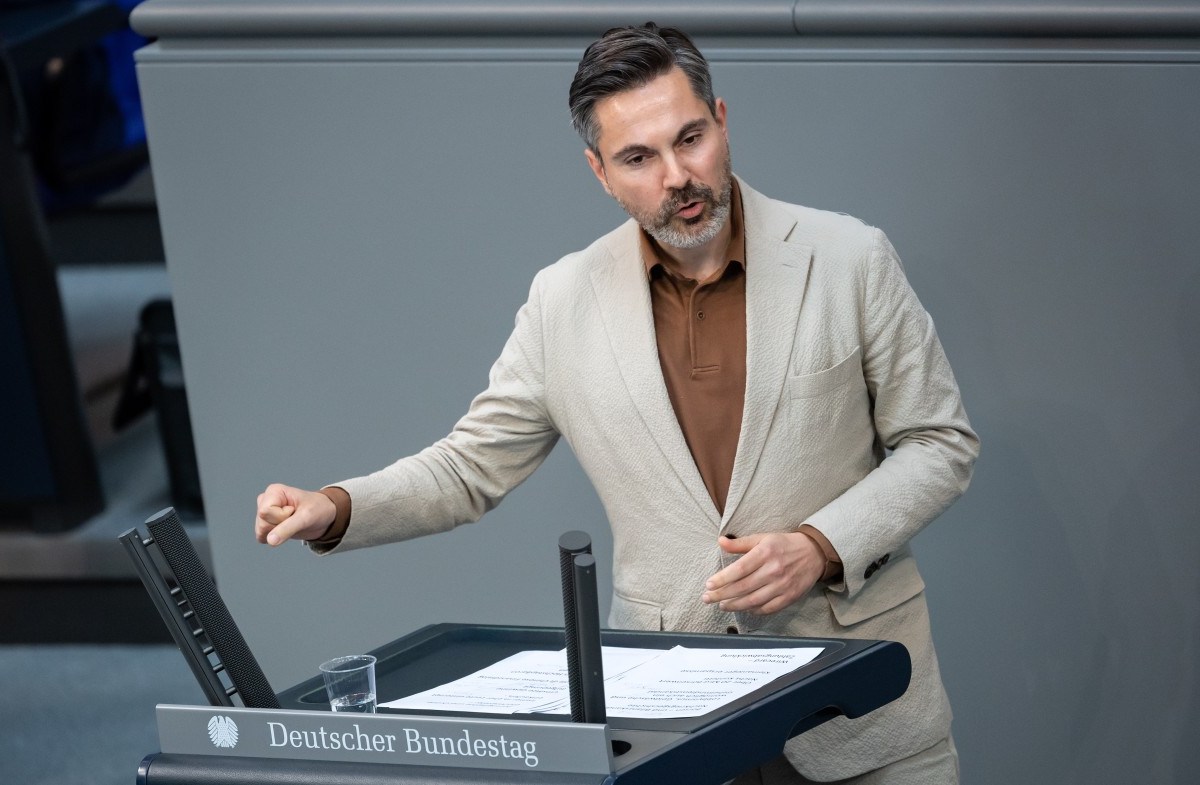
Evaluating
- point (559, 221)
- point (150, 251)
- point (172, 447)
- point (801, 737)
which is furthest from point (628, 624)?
point (150, 251)

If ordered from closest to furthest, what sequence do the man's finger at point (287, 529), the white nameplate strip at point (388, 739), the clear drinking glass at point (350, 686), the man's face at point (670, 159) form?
the white nameplate strip at point (388, 739) → the clear drinking glass at point (350, 686) → the man's finger at point (287, 529) → the man's face at point (670, 159)

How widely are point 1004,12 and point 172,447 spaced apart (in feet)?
9.59

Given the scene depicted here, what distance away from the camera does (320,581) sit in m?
3.24

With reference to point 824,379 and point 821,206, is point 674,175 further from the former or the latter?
point 821,206

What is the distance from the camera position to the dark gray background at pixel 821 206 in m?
2.70

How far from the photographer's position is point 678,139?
1930 millimetres

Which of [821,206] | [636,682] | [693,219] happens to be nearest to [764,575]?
[636,682]

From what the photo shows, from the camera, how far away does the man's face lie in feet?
6.31

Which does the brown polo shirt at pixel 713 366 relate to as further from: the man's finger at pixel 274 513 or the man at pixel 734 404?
the man's finger at pixel 274 513

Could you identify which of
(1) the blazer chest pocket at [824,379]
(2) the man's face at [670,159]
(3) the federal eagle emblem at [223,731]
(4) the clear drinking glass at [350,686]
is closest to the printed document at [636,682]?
(4) the clear drinking glass at [350,686]

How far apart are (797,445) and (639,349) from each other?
0.23 m

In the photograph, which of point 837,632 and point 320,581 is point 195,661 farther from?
point 320,581

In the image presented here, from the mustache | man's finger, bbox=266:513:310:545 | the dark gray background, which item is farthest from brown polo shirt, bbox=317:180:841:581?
the dark gray background

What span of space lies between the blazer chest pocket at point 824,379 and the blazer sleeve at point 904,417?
30 millimetres
